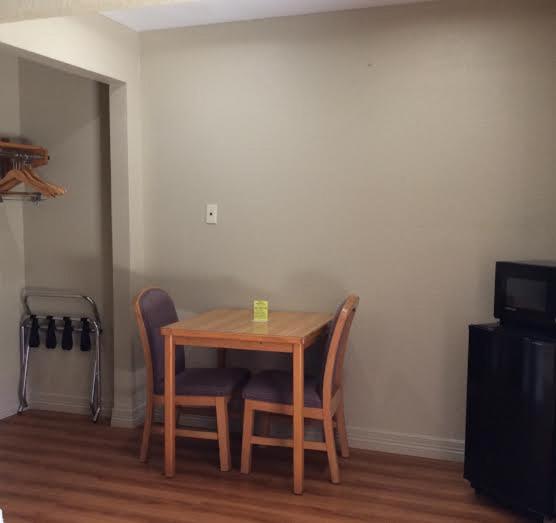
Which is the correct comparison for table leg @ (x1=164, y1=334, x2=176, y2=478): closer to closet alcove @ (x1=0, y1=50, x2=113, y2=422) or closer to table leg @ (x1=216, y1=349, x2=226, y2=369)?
table leg @ (x1=216, y1=349, x2=226, y2=369)

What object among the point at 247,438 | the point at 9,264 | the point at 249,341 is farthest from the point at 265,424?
the point at 9,264

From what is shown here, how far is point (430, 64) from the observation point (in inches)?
132

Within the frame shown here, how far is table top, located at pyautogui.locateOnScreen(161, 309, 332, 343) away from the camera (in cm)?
299

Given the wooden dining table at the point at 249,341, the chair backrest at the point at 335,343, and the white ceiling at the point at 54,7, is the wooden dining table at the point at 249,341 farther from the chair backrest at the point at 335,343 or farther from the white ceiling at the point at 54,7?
the white ceiling at the point at 54,7

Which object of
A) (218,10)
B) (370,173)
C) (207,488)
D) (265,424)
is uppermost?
(218,10)

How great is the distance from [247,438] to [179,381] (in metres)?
0.46

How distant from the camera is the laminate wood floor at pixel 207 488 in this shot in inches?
110

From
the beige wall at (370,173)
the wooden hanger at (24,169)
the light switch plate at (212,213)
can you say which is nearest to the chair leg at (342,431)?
the beige wall at (370,173)

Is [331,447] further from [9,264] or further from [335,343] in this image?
[9,264]

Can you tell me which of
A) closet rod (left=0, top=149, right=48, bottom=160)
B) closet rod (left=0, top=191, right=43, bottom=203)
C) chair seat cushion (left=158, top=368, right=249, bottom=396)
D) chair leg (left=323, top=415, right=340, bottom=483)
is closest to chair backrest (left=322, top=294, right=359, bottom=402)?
chair leg (left=323, top=415, right=340, bottom=483)

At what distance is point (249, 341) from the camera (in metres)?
3.01

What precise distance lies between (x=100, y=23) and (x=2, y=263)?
165 cm

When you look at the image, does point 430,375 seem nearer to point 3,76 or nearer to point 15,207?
point 15,207

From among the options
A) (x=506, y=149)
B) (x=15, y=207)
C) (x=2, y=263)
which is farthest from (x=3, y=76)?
(x=506, y=149)
